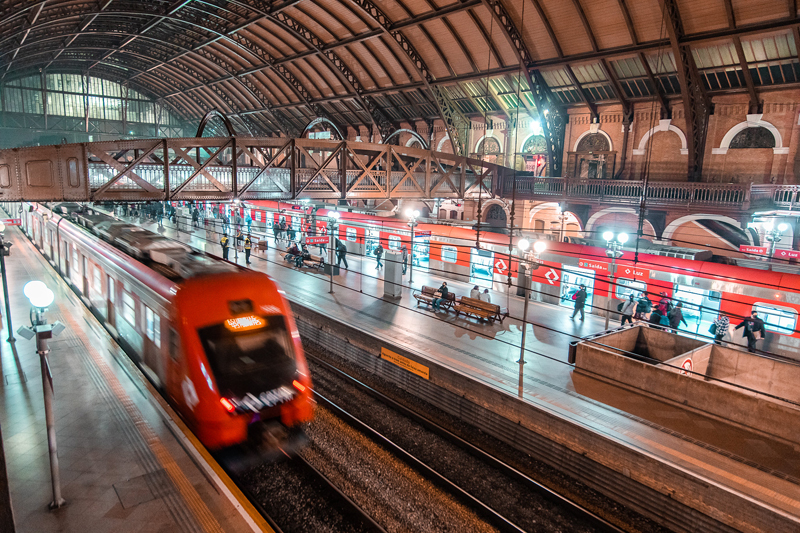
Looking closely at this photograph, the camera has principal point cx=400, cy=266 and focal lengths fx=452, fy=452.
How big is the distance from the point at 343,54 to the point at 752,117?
22.7 metres

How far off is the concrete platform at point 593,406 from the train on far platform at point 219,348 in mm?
4316

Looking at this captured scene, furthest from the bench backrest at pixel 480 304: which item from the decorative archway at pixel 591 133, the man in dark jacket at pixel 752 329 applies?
the decorative archway at pixel 591 133

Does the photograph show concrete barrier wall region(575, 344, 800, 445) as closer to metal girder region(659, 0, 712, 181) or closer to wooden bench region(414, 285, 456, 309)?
wooden bench region(414, 285, 456, 309)

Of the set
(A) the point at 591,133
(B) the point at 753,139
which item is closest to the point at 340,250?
(A) the point at 591,133

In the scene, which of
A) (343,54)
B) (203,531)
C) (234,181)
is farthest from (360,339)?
(343,54)

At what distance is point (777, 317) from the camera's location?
42.2ft

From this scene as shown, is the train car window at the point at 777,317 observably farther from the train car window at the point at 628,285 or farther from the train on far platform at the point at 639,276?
the train car window at the point at 628,285

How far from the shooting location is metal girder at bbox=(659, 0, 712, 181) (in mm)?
16875

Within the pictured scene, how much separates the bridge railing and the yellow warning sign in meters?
6.51

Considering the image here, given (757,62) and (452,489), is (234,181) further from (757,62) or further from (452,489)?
(757,62)

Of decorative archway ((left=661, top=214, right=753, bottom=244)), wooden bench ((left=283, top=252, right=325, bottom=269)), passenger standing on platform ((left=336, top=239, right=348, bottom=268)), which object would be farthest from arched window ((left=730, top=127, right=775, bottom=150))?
wooden bench ((left=283, top=252, right=325, bottom=269))

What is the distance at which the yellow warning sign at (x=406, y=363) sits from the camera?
11750mm

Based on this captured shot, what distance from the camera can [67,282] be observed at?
16.2 meters

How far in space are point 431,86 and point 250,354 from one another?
76.9ft
